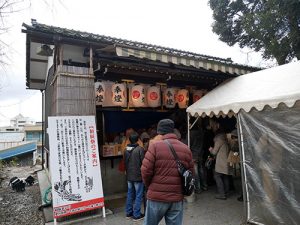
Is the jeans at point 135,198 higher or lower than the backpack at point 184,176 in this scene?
lower

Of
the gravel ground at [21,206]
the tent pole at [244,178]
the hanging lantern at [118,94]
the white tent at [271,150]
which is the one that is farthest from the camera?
the hanging lantern at [118,94]

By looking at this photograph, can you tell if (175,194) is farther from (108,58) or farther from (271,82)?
(108,58)

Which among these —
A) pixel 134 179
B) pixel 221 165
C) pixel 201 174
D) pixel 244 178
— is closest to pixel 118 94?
pixel 134 179

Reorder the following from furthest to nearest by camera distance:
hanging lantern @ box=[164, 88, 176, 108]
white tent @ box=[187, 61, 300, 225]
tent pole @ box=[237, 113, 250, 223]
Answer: hanging lantern @ box=[164, 88, 176, 108], tent pole @ box=[237, 113, 250, 223], white tent @ box=[187, 61, 300, 225]

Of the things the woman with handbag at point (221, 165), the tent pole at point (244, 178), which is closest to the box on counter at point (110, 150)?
the woman with handbag at point (221, 165)

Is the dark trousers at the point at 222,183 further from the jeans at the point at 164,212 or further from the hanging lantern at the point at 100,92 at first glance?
the hanging lantern at the point at 100,92

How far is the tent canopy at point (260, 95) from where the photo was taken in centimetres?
509

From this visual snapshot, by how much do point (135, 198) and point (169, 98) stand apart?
409 centimetres

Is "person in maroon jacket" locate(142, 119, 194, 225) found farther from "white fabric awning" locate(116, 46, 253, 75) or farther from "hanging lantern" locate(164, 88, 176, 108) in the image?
"hanging lantern" locate(164, 88, 176, 108)

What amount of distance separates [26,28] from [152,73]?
14.4 feet

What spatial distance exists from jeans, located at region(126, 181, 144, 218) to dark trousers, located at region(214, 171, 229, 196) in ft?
9.03

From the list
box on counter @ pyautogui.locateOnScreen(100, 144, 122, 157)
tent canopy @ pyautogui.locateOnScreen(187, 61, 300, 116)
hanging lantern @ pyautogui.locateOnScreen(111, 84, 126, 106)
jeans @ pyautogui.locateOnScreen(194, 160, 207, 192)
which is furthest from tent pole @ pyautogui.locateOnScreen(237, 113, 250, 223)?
box on counter @ pyautogui.locateOnScreen(100, 144, 122, 157)

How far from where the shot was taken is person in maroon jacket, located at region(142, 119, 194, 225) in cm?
377

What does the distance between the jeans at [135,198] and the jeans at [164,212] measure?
224 centimetres
